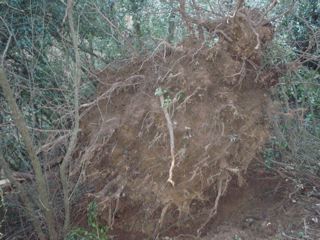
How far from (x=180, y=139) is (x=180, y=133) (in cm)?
5

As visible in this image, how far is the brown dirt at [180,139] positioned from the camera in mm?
3625

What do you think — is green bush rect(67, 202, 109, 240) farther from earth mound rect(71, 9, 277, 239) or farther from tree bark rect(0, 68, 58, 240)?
tree bark rect(0, 68, 58, 240)

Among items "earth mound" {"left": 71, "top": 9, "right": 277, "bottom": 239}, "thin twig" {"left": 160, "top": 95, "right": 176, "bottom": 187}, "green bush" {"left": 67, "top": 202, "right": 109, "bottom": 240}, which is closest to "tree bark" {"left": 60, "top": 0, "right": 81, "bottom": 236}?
"green bush" {"left": 67, "top": 202, "right": 109, "bottom": 240}

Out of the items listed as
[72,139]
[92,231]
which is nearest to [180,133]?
[72,139]

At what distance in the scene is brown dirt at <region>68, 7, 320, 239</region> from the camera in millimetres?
3625

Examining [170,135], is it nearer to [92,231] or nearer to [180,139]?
[180,139]

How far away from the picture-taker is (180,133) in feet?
11.9

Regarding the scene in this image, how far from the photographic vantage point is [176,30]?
4.90m

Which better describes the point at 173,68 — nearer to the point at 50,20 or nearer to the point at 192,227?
the point at 192,227

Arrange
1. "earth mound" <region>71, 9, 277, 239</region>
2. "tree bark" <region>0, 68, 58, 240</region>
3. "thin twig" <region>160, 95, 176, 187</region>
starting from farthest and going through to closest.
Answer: "earth mound" <region>71, 9, 277, 239</region>, "thin twig" <region>160, 95, 176, 187</region>, "tree bark" <region>0, 68, 58, 240</region>

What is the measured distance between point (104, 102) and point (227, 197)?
55.2 inches

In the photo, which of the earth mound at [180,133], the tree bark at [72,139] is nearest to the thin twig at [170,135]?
the earth mound at [180,133]

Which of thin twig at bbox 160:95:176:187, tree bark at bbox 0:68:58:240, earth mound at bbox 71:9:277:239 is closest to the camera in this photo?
tree bark at bbox 0:68:58:240

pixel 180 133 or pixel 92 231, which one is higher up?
pixel 180 133
